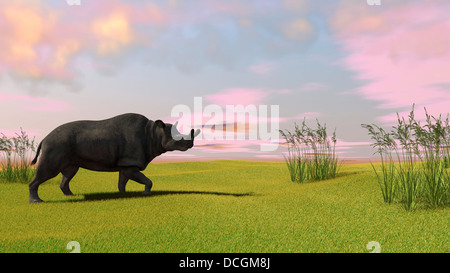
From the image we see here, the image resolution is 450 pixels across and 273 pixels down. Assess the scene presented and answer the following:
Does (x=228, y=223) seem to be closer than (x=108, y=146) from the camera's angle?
Yes

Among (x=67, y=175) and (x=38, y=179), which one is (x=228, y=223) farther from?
(x=67, y=175)

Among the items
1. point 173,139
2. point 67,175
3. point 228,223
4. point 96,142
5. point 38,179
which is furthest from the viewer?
point 67,175

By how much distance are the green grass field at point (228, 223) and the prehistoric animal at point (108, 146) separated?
0.58m

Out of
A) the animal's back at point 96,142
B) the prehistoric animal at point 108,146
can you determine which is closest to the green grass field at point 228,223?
the prehistoric animal at point 108,146

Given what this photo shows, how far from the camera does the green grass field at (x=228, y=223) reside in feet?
13.6

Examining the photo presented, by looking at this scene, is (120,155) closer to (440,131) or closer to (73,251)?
(73,251)

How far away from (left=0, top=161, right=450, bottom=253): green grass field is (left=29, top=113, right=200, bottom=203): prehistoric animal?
1.91ft

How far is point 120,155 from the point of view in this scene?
25.2 ft

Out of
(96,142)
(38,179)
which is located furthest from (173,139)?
(38,179)

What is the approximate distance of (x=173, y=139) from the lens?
25.9 feet

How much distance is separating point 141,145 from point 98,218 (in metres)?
2.44

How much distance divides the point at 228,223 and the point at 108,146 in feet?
11.6

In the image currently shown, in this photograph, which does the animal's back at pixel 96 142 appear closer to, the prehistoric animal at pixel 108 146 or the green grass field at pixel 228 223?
the prehistoric animal at pixel 108 146
